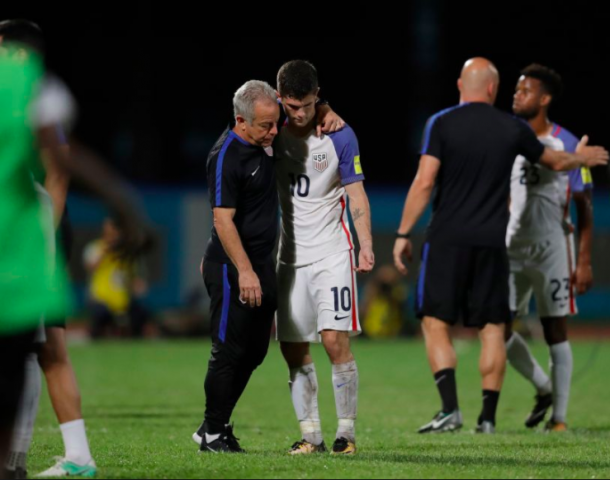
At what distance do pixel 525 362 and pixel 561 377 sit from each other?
38 centimetres

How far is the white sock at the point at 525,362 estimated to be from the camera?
9859mm

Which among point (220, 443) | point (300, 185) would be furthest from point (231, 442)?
point (300, 185)

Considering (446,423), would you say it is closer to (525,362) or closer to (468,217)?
(525,362)

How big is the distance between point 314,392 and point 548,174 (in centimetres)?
343

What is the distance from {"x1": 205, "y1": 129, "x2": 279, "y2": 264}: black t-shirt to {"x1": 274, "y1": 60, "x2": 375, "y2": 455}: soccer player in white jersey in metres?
0.20

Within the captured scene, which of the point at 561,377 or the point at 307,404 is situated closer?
the point at 307,404

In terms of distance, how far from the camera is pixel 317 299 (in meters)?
7.08

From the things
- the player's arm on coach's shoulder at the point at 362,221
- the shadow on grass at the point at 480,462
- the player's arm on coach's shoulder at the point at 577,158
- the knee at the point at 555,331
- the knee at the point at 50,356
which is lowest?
the shadow on grass at the point at 480,462

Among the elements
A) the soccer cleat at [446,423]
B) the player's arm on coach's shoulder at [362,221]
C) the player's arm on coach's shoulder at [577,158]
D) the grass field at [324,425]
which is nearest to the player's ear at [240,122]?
the player's arm on coach's shoulder at [362,221]

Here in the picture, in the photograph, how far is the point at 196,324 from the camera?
23641 mm

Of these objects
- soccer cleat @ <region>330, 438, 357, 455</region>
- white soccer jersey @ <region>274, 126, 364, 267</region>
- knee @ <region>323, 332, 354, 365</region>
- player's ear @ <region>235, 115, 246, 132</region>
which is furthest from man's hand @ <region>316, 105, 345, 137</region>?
soccer cleat @ <region>330, 438, 357, 455</region>

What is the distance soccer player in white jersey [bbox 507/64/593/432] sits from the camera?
31.5 feet

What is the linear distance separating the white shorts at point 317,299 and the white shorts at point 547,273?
9.58 feet

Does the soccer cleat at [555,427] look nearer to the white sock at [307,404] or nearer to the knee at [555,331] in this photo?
the knee at [555,331]
